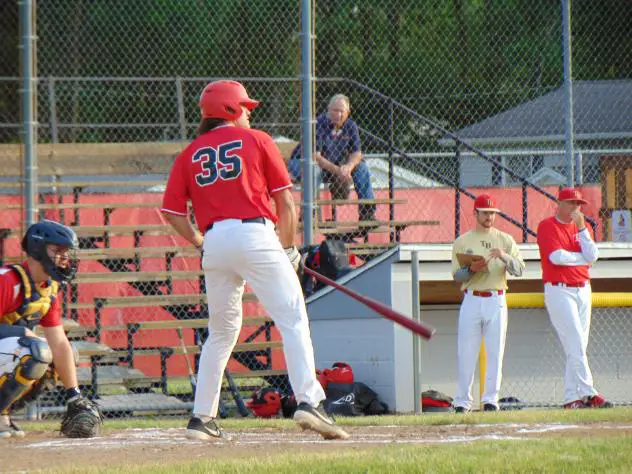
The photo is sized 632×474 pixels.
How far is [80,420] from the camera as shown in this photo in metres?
8.04

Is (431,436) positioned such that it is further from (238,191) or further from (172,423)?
(172,423)

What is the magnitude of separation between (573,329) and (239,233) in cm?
543

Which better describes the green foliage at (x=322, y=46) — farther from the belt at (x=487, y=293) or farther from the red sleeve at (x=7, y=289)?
the red sleeve at (x=7, y=289)

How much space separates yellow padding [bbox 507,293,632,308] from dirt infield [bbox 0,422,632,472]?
3987 millimetres

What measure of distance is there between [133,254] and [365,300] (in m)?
6.54

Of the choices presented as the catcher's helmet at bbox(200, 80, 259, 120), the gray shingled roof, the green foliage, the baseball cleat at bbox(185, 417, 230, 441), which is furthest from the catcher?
the green foliage

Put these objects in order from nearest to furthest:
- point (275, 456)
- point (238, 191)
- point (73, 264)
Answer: point (275, 456) → point (238, 191) → point (73, 264)

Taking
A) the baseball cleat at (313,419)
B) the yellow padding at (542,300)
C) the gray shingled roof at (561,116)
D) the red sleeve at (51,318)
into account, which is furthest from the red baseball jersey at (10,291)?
the gray shingled roof at (561,116)

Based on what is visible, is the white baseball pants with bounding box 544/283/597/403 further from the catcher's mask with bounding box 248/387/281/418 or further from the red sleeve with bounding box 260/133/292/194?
the red sleeve with bounding box 260/133/292/194

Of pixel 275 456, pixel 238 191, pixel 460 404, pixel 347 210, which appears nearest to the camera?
pixel 275 456

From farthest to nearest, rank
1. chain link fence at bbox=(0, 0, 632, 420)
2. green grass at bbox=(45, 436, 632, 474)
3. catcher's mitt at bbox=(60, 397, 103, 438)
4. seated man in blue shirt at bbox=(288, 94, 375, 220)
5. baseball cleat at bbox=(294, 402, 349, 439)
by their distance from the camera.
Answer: chain link fence at bbox=(0, 0, 632, 420) < seated man in blue shirt at bbox=(288, 94, 375, 220) < catcher's mitt at bbox=(60, 397, 103, 438) < baseball cleat at bbox=(294, 402, 349, 439) < green grass at bbox=(45, 436, 632, 474)

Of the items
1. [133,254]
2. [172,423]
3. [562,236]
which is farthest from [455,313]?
[172,423]

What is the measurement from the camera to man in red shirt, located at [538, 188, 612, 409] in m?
11.6

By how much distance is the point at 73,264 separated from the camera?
7805mm
